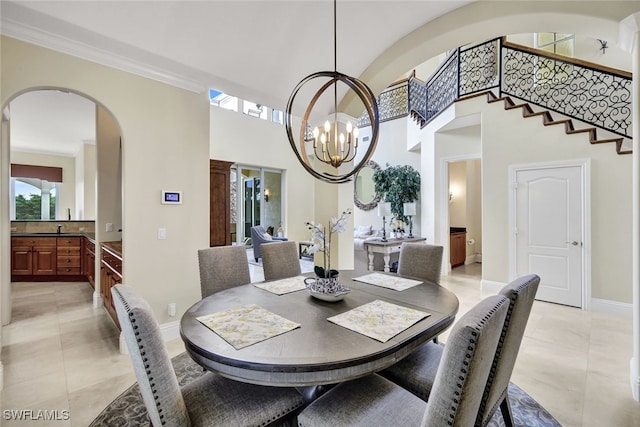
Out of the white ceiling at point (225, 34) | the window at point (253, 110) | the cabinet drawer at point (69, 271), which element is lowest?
the cabinet drawer at point (69, 271)

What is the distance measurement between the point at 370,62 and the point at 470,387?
3.31m

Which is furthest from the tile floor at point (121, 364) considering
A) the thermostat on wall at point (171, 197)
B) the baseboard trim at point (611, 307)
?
the thermostat on wall at point (171, 197)

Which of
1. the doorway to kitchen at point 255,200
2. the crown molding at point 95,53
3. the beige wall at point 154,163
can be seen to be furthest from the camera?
the doorway to kitchen at point 255,200

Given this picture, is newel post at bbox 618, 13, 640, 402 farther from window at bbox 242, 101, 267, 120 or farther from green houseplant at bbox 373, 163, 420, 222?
window at bbox 242, 101, 267, 120

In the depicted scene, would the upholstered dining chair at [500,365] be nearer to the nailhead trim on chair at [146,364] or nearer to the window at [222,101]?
the nailhead trim on chair at [146,364]

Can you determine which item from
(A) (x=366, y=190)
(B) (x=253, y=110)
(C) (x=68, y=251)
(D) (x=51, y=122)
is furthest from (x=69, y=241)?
(A) (x=366, y=190)

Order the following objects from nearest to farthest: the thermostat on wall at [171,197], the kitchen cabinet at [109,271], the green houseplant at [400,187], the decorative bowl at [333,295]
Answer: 1. the decorative bowl at [333,295]
2. the thermostat on wall at [171,197]
3. the kitchen cabinet at [109,271]
4. the green houseplant at [400,187]

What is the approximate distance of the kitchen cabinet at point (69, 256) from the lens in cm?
532

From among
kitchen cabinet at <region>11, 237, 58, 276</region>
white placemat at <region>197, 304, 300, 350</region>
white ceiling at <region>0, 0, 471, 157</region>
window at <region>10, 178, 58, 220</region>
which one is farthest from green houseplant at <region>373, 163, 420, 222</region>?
window at <region>10, 178, 58, 220</region>

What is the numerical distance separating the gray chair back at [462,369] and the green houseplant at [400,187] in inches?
238

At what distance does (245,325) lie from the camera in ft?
4.84

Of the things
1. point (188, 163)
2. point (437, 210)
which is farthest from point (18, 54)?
point (437, 210)

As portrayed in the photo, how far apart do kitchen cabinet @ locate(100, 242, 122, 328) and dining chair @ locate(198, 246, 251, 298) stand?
122 cm

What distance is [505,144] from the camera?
4.54 metres
